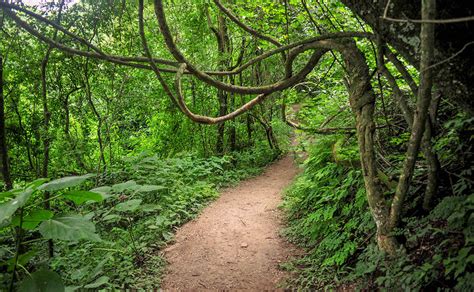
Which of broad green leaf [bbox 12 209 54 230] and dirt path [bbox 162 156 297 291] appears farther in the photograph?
dirt path [bbox 162 156 297 291]

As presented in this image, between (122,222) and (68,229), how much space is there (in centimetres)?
553

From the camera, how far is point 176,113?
1085cm

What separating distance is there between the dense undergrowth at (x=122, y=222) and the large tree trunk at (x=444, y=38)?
2115mm

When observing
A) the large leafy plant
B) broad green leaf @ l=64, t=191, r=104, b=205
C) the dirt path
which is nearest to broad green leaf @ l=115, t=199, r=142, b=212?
the dirt path

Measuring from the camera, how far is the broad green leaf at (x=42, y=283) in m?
1.24

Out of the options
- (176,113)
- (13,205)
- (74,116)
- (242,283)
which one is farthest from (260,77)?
(13,205)

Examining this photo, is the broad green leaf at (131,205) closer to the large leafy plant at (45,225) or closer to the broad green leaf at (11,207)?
the large leafy plant at (45,225)

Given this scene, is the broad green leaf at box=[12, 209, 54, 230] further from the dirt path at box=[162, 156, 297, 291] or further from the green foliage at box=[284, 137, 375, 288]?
the dirt path at box=[162, 156, 297, 291]

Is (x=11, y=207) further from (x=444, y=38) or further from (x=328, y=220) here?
(x=328, y=220)

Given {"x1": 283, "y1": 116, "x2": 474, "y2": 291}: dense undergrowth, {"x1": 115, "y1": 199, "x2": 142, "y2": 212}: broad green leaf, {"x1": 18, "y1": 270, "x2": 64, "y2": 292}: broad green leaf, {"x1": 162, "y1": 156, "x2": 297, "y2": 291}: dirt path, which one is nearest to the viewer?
{"x1": 18, "y1": 270, "x2": 64, "y2": 292}: broad green leaf

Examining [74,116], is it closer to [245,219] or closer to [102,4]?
[102,4]

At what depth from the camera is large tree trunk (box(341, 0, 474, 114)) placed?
5.75 feet

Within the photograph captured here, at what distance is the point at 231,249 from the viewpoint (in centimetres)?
520

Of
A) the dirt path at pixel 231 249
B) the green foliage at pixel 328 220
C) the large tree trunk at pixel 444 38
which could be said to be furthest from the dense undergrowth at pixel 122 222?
the green foliage at pixel 328 220
